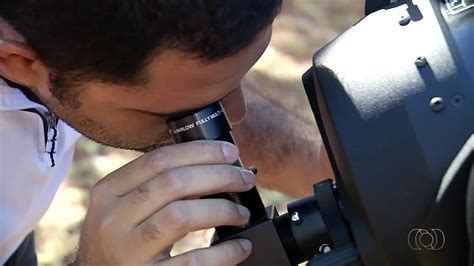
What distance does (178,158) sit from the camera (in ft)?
3.54

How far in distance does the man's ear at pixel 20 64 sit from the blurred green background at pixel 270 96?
0.71 meters

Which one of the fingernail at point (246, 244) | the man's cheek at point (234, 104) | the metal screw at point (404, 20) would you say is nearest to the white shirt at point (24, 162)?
the man's cheek at point (234, 104)

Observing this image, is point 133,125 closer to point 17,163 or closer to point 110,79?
point 110,79

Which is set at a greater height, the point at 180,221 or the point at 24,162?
the point at 24,162

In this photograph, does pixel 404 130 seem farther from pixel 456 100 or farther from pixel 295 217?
pixel 295 217

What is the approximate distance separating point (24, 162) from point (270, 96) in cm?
98

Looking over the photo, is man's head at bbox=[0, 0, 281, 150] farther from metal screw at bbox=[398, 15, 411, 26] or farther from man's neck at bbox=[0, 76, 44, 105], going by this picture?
metal screw at bbox=[398, 15, 411, 26]

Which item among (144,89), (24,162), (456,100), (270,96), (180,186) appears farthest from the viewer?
(270,96)

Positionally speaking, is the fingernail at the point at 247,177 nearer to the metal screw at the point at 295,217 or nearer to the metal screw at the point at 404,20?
the metal screw at the point at 295,217

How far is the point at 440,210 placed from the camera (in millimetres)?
966

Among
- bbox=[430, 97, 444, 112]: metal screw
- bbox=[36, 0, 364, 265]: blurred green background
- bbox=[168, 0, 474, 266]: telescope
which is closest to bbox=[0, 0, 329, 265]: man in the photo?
bbox=[168, 0, 474, 266]: telescope

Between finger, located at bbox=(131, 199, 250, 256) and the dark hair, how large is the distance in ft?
0.56

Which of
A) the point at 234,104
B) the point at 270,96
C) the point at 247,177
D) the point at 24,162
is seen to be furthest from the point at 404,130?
the point at 270,96

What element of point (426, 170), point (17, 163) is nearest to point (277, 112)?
point (17, 163)
